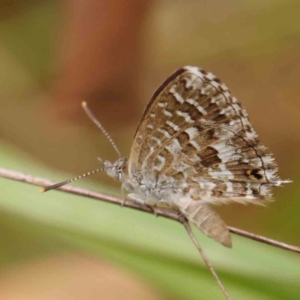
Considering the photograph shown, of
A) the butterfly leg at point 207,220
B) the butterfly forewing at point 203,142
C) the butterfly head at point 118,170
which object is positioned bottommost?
the butterfly leg at point 207,220

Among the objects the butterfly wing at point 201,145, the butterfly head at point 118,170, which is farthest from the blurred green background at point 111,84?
the butterfly wing at point 201,145

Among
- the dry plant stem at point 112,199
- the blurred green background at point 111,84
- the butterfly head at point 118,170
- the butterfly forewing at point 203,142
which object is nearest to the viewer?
the dry plant stem at point 112,199

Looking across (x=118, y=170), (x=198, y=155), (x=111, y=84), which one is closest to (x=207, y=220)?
(x=198, y=155)

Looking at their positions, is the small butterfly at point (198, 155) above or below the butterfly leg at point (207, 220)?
above

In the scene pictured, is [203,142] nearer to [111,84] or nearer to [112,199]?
[112,199]

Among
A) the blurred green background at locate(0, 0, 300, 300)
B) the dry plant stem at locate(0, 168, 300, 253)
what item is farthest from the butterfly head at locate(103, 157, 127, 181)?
the blurred green background at locate(0, 0, 300, 300)

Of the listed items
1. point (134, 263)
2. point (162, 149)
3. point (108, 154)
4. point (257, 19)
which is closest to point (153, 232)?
point (134, 263)

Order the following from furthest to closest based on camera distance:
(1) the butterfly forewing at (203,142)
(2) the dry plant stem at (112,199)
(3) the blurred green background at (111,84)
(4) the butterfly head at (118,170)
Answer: (3) the blurred green background at (111,84)
(4) the butterfly head at (118,170)
(1) the butterfly forewing at (203,142)
(2) the dry plant stem at (112,199)

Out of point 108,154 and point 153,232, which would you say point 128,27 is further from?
point 153,232

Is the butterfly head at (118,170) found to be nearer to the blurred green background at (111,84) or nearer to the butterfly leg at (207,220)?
the butterfly leg at (207,220)

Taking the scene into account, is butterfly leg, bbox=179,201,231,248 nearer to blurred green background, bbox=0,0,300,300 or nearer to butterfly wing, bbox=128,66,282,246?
butterfly wing, bbox=128,66,282,246
